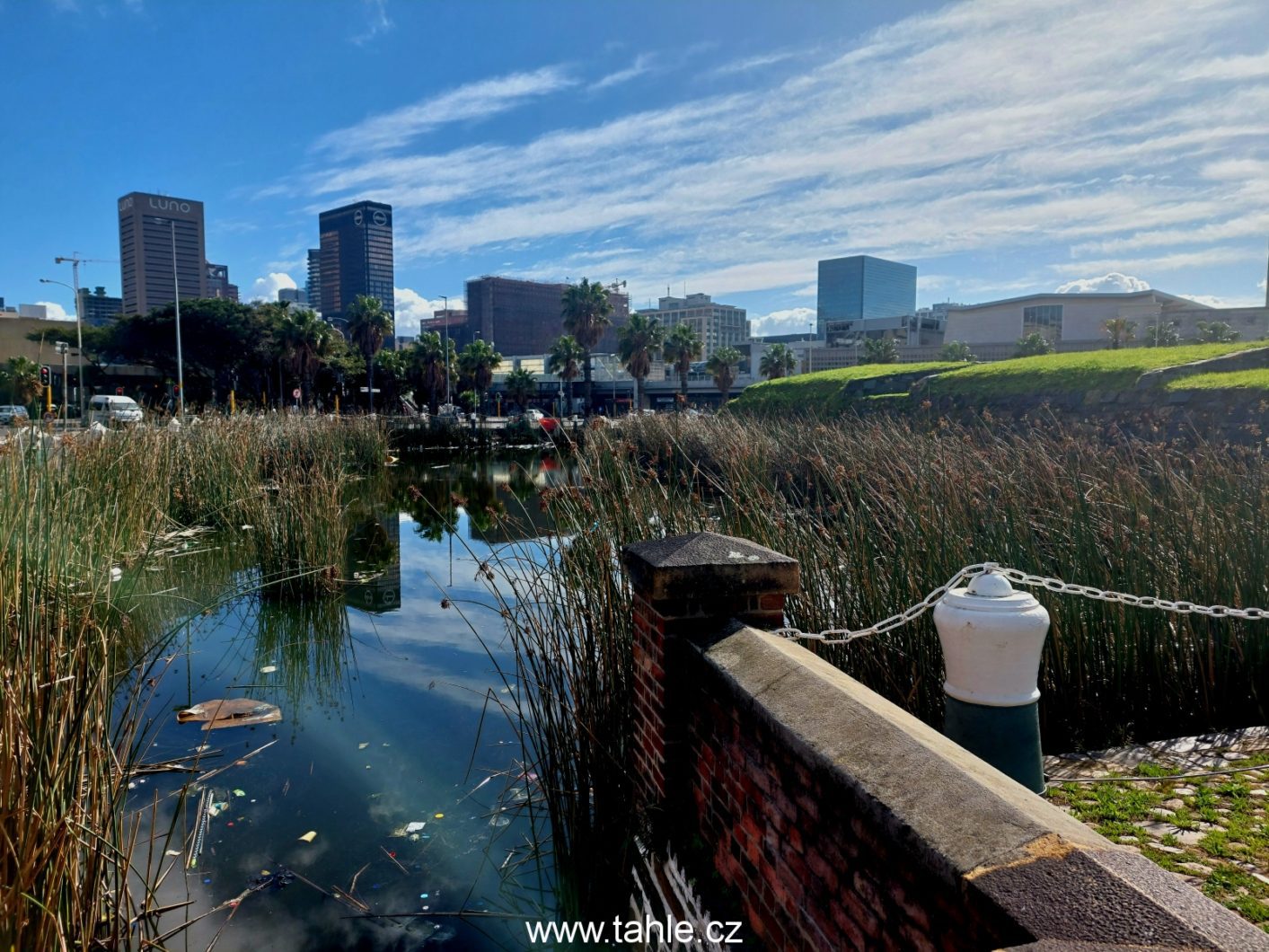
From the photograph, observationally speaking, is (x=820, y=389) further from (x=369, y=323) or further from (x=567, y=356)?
(x=369, y=323)

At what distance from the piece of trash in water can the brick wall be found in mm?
3605

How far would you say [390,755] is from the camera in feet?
18.1

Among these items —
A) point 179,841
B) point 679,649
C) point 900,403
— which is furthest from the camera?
point 900,403

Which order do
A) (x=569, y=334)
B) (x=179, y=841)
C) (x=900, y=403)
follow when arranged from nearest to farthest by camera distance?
(x=179, y=841) < (x=900, y=403) < (x=569, y=334)

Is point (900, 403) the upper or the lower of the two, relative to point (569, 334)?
lower

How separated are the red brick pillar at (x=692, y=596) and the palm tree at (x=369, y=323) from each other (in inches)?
2059

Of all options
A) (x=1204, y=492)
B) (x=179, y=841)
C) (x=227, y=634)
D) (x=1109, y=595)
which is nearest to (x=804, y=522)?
(x=1109, y=595)

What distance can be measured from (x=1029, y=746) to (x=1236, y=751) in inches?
75.3

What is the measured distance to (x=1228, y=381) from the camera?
459 inches

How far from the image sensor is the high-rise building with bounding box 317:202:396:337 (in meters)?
178

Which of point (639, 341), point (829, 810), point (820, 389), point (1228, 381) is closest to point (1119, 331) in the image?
Answer: point (639, 341)

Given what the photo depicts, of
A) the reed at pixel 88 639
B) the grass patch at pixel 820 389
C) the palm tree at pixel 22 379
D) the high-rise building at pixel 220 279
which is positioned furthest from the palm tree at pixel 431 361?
the high-rise building at pixel 220 279

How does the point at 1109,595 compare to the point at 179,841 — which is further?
the point at 179,841

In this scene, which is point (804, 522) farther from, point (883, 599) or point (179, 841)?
point (179, 841)
